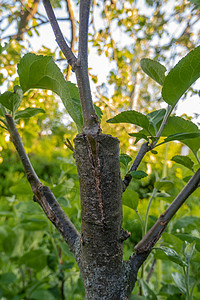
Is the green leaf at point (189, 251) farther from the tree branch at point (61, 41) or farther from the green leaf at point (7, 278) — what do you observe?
the green leaf at point (7, 278)

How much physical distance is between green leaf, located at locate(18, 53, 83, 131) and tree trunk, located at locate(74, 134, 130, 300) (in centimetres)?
5

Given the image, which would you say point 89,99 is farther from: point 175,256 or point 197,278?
point 197,278

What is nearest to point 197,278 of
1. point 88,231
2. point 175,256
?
point 175,256

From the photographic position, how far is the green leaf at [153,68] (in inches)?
13.2

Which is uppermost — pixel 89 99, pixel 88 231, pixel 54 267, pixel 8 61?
pixel 8 61

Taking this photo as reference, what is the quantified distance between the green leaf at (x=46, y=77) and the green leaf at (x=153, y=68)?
0.10 metres

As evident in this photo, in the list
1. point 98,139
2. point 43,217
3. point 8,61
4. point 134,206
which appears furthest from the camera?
point 8,61

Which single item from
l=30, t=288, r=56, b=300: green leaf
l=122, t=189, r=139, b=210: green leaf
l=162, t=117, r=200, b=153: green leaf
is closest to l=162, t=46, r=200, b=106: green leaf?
l=162, t=117, r=200, b=153: green leaf

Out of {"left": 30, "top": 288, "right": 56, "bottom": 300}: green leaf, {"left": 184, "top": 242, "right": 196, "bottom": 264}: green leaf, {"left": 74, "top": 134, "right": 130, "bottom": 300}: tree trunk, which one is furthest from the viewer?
{"left": 30, "top": 288, "right": 56, "bottom": 300}: green leaf

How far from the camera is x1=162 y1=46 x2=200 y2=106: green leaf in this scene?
277mm

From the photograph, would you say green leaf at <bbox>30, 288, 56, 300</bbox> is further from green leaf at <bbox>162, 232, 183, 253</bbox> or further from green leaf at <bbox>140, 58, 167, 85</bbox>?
green leaf at <bbox>140, 58, 167, 85</bbox>

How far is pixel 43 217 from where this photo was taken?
0.70m

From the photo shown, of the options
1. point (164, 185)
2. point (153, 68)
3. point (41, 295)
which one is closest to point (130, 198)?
point (164, 185)

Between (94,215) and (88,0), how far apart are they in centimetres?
23
